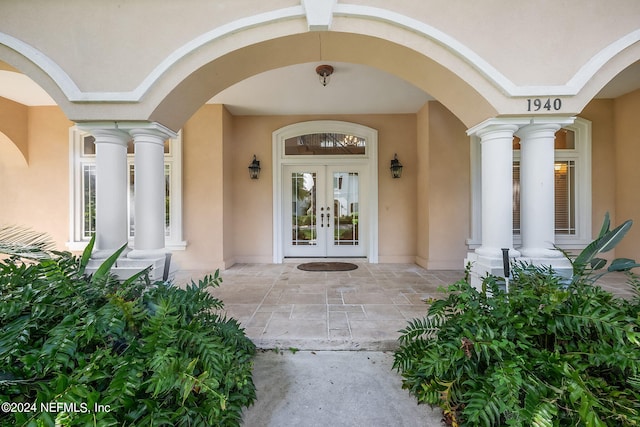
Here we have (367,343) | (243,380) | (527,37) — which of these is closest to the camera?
(243,380)

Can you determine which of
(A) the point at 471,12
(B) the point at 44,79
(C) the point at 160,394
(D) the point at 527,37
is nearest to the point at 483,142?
(D) the point at 527,37

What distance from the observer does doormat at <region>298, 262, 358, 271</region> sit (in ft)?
15.7

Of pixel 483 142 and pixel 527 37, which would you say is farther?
pixel 483 142

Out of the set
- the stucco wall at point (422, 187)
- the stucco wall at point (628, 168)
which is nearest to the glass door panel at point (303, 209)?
the stucco wall at point (422, 187)

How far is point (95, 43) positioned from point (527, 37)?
10.9 ft

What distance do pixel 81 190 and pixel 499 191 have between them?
21.1ft

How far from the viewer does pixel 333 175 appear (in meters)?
5.57

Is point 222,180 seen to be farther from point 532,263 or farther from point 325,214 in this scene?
point 532,263

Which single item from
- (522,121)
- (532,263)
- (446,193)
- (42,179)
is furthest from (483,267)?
(42,179)

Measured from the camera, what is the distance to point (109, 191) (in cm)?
224

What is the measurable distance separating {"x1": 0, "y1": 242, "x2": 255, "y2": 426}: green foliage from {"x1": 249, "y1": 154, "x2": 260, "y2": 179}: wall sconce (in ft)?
12.1

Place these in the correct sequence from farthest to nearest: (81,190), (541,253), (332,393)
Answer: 1. (81,190)
2. (541,253)
3. (332,393)

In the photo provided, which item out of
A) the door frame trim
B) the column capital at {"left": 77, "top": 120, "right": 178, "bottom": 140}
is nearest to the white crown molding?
the column capital at {"left": 77, "top": 120, "right": 178, "bottom": 140}

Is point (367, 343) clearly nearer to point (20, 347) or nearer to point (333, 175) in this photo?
point (20, 347)
